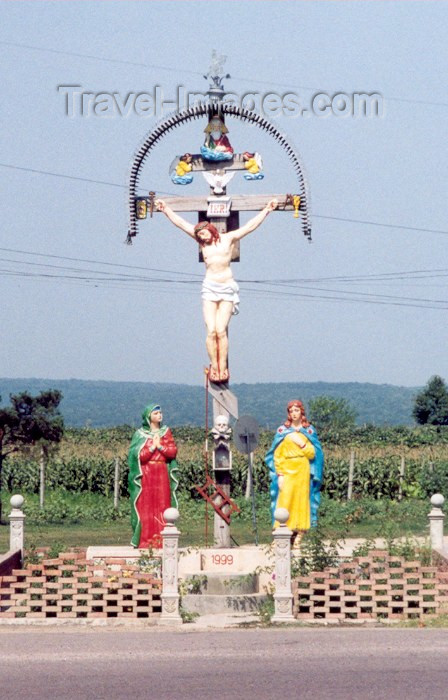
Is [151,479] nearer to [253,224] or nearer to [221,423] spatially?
[221,423]

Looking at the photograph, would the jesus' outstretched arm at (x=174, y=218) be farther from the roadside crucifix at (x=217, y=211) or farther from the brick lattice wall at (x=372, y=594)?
the brick lattice wall at (x=372, y=594)

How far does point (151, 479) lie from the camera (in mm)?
18000

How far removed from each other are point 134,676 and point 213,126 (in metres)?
7.81

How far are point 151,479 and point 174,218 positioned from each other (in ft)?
10.4

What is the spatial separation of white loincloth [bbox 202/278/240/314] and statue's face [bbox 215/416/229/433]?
1.27 meters

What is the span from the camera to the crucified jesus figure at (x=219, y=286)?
17469 mm

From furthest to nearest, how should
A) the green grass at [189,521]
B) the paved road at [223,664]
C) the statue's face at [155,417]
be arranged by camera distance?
the green grass at [189,521]
the statue's face at [155,417]
the paved road at [223,664]

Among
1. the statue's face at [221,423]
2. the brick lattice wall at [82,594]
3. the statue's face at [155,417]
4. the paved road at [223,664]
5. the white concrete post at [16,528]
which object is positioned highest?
the statue's face at [155,417]

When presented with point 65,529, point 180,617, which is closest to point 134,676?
point 180,617

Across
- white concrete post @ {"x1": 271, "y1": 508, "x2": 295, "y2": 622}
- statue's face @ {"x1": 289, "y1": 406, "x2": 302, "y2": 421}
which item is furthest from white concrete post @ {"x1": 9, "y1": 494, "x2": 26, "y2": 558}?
statue's face @ {"x1": 289, "y1": 406, "x2": 302, "y2": 421}

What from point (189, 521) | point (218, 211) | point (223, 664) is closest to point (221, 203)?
point (218, 211)

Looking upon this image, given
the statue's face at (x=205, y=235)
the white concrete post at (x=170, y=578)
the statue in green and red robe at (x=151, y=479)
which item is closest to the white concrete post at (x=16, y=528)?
the statue in green and red robe at (x=151, y=479)

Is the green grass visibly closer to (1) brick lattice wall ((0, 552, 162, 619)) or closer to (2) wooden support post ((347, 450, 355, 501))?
(2) wooden support post ((347, 450, 355, 501))

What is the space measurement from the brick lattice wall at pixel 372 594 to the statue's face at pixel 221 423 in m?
2.77
